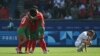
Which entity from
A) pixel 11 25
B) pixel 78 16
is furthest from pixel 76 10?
pixel 11 25

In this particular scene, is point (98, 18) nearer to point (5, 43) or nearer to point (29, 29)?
point (5, 43)

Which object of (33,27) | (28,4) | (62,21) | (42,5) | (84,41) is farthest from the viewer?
(42,5)

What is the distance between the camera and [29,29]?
21.5 metres

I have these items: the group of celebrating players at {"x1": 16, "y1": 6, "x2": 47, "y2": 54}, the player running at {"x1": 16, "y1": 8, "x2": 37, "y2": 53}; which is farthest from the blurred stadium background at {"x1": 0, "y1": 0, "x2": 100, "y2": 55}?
the group of celebrating players at {"x1": 16, "y1": 6, "x2": 47, "y2": 54}

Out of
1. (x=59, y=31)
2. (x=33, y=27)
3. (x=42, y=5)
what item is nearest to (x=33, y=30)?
(x=33, y=27)

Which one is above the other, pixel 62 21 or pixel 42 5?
pixel 42 5

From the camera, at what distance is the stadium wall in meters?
31.2

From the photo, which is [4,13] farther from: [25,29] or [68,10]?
[25,29]

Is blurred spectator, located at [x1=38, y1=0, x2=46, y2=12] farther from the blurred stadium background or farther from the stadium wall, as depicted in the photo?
the stadium wall

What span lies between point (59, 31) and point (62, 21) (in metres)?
0.75

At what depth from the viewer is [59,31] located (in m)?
31.5

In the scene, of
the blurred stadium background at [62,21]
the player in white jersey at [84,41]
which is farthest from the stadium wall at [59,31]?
the player in white jersey at [84,41]

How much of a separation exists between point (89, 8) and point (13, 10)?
221 inches

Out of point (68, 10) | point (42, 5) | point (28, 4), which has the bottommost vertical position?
point (68, 10)
